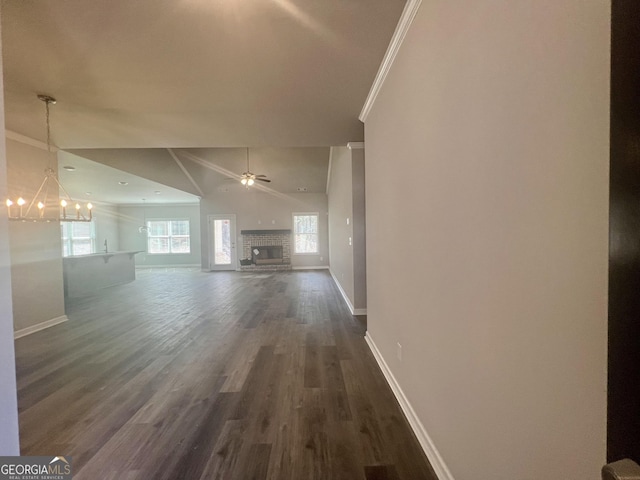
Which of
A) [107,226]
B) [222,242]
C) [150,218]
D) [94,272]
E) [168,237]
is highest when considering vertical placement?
[150,218]

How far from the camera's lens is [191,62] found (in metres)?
2.38

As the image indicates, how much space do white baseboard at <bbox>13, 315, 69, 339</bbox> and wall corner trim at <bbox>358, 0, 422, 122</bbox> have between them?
17.1 feet

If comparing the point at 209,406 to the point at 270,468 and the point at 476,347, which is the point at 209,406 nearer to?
the point at 270,468

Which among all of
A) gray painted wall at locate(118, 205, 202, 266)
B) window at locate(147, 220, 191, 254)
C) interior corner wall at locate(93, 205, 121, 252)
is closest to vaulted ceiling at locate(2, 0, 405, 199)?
gray painted wall at locate(118, 205, 202, 266)

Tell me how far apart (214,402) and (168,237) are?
1237 centimetres

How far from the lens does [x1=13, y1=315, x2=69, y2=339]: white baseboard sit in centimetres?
386

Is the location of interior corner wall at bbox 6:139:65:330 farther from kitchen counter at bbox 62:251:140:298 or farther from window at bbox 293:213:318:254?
window at bbox 293:213:318:254

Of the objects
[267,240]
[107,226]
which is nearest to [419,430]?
[267,240]

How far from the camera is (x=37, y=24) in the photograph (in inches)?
76.9

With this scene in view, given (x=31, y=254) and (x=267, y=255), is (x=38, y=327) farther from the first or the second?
(x=267, y=255)

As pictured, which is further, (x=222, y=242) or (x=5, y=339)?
(x=222, y=242)

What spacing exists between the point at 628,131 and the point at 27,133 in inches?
223

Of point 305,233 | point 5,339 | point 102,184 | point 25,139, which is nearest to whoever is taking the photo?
point 5,339

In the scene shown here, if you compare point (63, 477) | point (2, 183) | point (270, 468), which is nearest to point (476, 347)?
point (270, 468)
